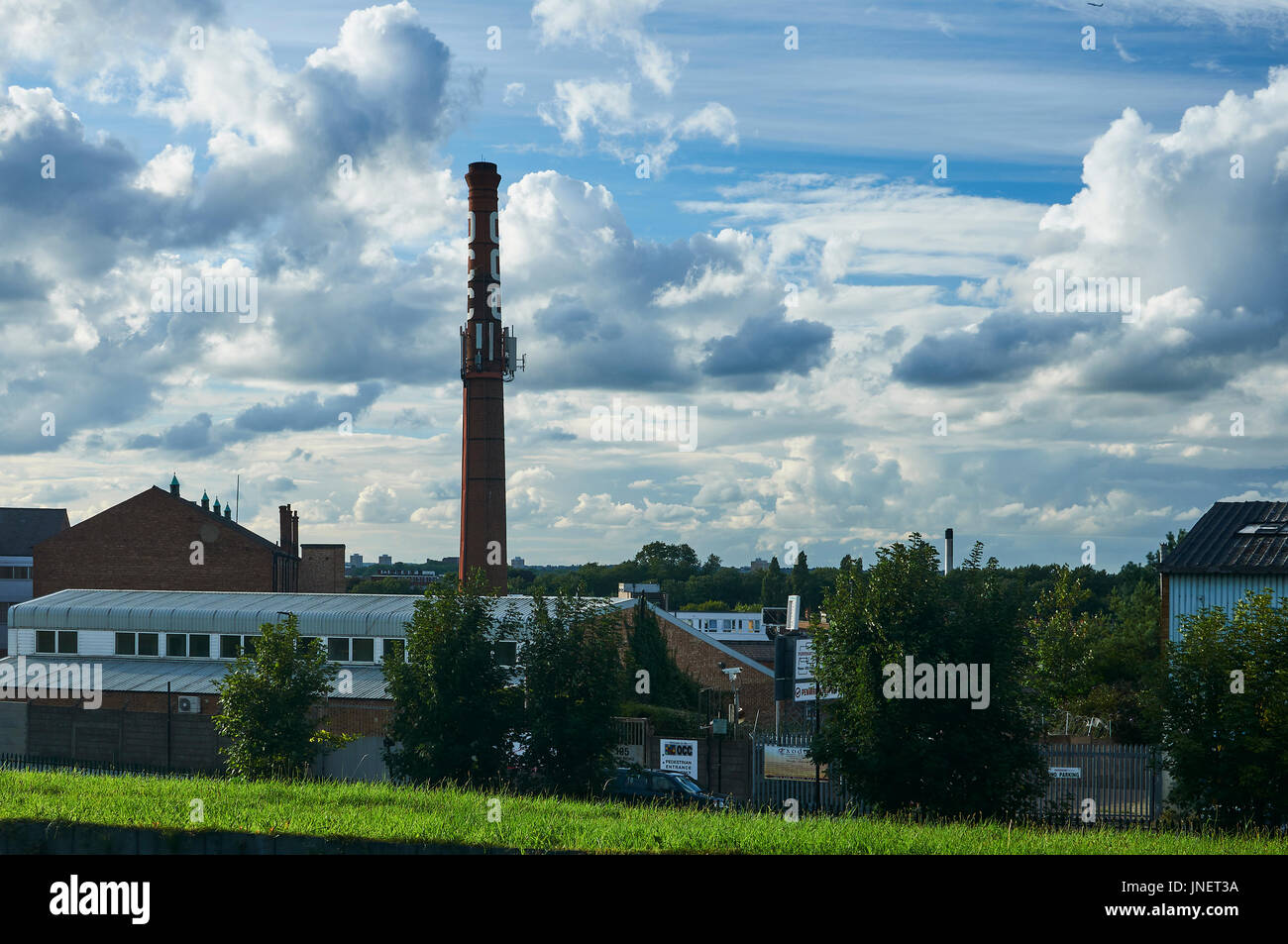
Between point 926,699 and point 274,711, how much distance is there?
51.9ft

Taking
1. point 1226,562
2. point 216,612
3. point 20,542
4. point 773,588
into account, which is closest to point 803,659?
point 1226,562

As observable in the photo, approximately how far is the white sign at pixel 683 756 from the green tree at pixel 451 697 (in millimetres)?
7309

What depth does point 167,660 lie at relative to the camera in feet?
147

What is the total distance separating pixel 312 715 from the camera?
36.2 meters

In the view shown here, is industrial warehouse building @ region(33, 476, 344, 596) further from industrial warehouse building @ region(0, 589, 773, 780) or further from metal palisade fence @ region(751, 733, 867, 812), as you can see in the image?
metal palisade fence @ region(751, 733, 867, 812)

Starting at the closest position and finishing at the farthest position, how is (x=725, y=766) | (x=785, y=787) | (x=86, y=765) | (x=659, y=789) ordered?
(x=659, y=789) → (x=785, y=787) → (x=725, y=766) → (x=86, y=765)

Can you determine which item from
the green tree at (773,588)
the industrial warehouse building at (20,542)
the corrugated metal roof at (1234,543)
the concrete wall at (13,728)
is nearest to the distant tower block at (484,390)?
the concrete wall at (13,728)

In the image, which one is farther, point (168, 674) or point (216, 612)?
point (216, 612)

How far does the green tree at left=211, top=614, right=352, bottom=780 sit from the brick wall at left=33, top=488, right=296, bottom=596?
3629cm

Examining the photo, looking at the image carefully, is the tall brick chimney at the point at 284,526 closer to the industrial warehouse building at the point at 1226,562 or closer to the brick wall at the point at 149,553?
the brick wall at the point at 149,553

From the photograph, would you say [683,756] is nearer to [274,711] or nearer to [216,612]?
[274,711]

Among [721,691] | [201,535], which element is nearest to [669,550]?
[201,535]

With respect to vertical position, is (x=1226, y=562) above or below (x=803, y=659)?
above
